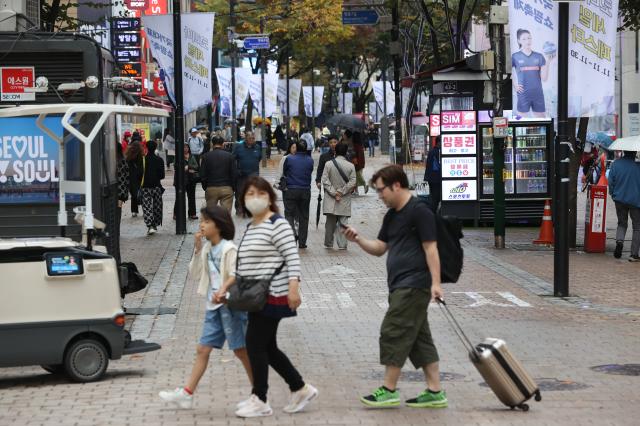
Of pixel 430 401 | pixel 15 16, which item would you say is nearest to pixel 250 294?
pixel 430 401

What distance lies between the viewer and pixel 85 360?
9633 millimetres

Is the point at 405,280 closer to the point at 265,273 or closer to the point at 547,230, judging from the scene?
the point at 265,273

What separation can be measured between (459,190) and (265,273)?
16393mm

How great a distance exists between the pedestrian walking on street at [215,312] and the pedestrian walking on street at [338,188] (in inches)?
448

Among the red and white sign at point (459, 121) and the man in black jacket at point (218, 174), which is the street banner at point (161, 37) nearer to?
the man in black jacket at point (218, 174)

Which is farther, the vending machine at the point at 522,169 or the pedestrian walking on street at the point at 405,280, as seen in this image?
the vending machine at the point at 522,169

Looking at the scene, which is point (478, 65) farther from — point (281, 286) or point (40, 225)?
point (281, 286)

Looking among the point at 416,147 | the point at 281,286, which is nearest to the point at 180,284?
the point at 281,286

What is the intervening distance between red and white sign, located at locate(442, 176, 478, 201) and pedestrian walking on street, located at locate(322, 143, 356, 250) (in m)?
4.26

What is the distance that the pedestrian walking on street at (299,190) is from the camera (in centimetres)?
2011

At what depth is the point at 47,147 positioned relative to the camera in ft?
45.4

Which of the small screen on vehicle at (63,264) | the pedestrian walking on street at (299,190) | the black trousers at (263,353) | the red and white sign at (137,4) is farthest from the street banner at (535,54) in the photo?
the red and white sign at (137,4)

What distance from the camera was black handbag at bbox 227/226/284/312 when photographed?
311 inches

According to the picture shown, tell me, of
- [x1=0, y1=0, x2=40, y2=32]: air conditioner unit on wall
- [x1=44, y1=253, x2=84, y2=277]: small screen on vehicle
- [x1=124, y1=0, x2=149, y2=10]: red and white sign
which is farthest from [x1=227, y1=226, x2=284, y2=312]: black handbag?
[x1=124, y1=0, x2=149, y2=10]: red and white sign
